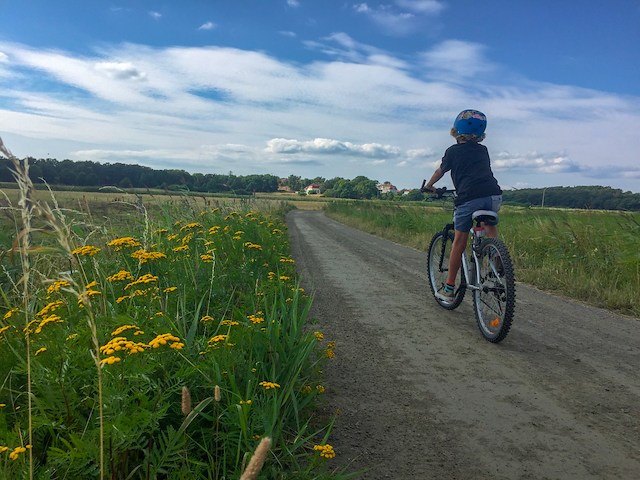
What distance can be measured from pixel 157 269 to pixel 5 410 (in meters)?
1.61

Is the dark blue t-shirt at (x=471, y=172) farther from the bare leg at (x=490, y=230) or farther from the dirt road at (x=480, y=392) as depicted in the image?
the dirt road at (x=480, y=392)

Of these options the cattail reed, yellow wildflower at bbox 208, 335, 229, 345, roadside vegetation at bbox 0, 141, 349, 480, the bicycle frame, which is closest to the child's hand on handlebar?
the bicycle frame

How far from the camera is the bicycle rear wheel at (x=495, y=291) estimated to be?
4.23 meters

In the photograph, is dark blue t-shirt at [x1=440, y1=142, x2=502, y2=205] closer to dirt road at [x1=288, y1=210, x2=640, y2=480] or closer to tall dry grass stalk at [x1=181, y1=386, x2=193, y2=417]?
dirt road at [x1=288, y1=210, x2=640, y2=480]

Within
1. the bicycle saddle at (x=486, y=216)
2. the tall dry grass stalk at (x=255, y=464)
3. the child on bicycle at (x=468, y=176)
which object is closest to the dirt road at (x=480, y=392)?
the child on bicycle at (x=468, y=176)

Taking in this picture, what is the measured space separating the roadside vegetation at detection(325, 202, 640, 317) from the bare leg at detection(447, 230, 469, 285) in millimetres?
2128

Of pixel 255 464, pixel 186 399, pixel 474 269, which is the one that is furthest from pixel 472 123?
pixel 255 464

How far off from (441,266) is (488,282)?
132cm

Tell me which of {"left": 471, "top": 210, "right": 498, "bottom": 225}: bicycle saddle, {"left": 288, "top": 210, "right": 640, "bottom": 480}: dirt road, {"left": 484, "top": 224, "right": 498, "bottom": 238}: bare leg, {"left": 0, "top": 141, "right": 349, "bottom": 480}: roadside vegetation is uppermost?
{"left": 471, "top": 210, "right": 498, "bottom": 225}: bicycle saddle

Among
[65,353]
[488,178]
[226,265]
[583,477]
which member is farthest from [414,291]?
[65,353]

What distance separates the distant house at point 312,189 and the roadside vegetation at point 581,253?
6586 centimetres

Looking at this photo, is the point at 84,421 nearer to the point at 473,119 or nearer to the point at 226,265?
the point at 226,265

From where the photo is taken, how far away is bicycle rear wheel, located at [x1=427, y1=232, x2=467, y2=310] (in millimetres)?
5602

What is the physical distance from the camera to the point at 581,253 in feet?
26.4
